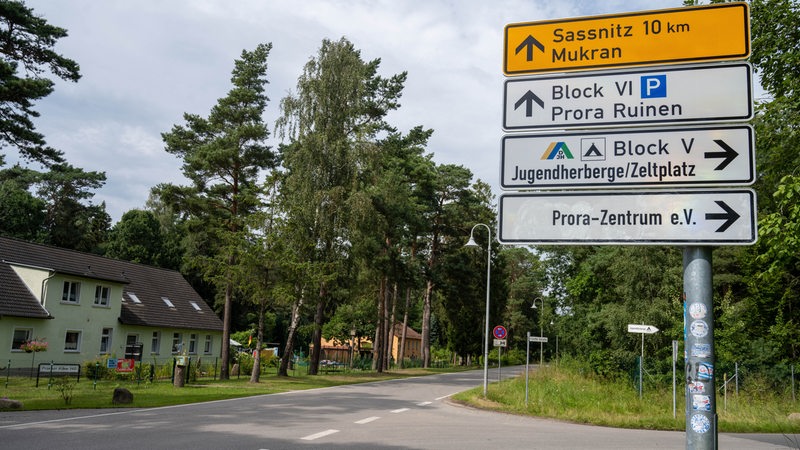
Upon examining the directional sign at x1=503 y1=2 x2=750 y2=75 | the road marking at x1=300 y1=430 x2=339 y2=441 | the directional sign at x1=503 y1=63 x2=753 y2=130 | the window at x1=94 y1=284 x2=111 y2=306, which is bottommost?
the road marking at x1=300 y1=430 x2=339 y2=441

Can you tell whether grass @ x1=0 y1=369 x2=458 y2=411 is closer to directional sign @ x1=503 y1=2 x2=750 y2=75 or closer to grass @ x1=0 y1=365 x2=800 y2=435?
grass @ x1=0 y1=365 x2=800 y2=435

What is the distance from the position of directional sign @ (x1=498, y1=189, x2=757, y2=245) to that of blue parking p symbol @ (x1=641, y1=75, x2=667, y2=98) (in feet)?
2.11

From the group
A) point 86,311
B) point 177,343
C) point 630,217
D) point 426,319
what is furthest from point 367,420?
point 426,319

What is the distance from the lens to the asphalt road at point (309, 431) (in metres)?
10.7

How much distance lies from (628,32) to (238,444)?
9297 millimetres

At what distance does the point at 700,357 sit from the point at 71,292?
3639 cm

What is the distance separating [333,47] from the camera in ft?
114

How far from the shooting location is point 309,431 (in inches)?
493

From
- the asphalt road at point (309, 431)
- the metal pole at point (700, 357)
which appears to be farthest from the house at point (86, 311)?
the metal pole at point (700, 357)

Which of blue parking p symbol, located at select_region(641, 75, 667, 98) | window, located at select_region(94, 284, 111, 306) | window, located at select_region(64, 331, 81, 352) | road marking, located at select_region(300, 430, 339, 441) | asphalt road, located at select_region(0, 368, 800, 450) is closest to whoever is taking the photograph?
blue parking p symbol, located at select_region(641, 75, 667, 98)

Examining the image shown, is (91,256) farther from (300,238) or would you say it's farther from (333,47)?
(333,47)

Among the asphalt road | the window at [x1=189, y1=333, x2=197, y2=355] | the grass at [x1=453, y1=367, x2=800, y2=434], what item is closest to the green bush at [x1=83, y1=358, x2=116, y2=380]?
the asphalt road

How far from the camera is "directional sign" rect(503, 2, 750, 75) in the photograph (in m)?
3.64

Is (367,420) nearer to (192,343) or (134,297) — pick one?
(134,297)
